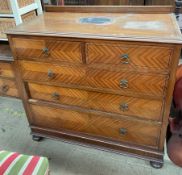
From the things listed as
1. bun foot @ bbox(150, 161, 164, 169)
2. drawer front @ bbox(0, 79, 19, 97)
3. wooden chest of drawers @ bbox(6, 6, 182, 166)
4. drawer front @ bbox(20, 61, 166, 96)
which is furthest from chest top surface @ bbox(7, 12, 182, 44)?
bun foot @ bbox(150, 161, 164, 169)

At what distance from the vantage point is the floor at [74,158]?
1397mm

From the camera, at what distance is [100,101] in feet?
4.18

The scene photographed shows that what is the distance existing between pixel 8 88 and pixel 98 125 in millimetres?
758

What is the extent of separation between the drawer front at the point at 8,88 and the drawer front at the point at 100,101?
0.70 ft

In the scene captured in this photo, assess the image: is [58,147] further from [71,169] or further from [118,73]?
[118,73]

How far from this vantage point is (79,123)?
1440 millimetres

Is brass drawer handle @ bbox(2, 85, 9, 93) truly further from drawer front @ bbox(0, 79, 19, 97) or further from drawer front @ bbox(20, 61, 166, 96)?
drawer front @ bbox(20, 61, 166, 96)

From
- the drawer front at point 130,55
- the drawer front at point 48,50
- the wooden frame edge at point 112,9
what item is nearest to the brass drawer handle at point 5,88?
the drawer front at point 48,50

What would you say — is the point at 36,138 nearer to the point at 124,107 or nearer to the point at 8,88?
the point at 8,88

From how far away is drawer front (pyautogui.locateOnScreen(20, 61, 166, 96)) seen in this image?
1.09m

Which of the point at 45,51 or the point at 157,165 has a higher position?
the point at 45,51

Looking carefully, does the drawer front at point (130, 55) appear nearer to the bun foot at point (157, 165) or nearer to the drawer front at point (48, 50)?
the drawer front at point (48, 50)

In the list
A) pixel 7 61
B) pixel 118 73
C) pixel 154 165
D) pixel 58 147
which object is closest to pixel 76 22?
pixel 118 73

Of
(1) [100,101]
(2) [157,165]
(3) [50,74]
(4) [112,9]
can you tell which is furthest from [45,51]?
(2) [157,165]
